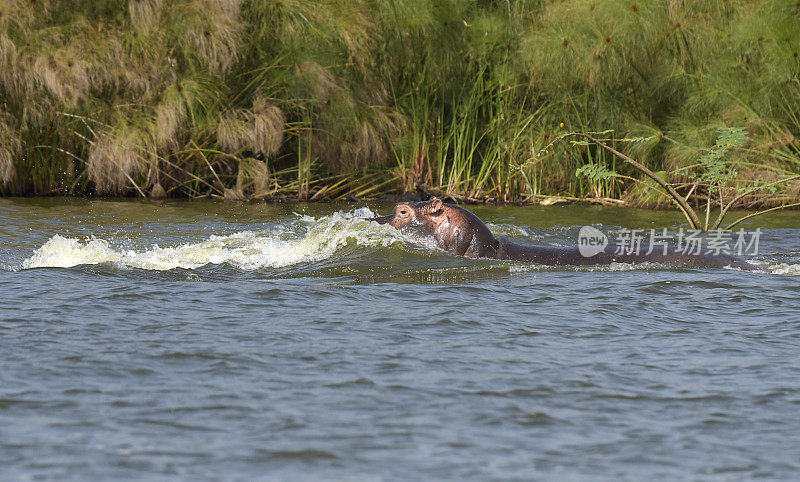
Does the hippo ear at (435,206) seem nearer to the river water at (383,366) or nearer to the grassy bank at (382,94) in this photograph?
the river water at (383,366)

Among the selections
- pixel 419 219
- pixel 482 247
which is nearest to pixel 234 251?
pixel 419 219

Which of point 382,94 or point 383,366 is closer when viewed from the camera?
point 383,366

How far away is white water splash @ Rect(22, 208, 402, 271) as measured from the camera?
6.82 metres

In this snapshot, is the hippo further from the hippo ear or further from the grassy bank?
the grassy bank

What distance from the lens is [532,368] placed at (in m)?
4.19

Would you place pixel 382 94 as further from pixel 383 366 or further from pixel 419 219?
pixel 383 366

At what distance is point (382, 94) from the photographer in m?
13.6

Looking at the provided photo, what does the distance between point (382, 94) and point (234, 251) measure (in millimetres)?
6756

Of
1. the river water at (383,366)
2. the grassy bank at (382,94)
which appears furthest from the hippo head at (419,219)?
the grassy bank at (382,94)

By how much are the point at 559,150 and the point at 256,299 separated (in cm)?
822

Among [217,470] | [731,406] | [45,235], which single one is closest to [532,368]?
[731,406]

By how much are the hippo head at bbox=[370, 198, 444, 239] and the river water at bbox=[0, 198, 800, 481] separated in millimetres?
112

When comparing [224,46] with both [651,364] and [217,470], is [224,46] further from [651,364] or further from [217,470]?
[217,470]

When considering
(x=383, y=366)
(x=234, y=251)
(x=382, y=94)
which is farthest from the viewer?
(x=382, y=94)
